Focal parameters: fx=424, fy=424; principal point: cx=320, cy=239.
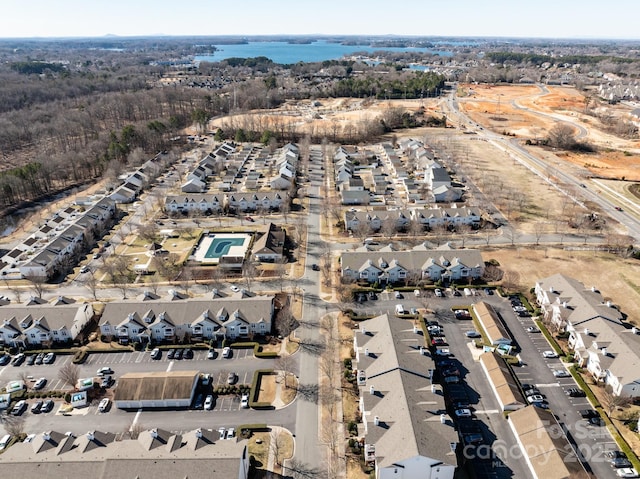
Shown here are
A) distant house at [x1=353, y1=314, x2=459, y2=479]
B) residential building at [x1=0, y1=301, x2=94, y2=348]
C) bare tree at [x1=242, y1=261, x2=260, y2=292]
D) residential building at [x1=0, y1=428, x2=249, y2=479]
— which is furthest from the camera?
bare tree at [x1=242, y1=261, x2=260, y2=292]

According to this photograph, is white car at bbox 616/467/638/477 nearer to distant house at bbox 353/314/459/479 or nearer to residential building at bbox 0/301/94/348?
distant house at bbox 353/314/459/479

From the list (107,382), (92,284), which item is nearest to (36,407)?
(107,382)

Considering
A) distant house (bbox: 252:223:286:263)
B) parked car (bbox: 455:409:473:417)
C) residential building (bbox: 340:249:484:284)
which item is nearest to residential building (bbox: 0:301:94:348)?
distant house (bbox: 252:223:286:263)

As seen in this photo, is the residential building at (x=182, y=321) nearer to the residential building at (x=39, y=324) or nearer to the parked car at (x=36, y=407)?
the residential building at (x=39, y=324)

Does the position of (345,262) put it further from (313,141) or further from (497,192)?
(313,141)

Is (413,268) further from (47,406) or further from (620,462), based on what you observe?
(47,406)

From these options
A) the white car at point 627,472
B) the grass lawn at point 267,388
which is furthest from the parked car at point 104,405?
the white car at point 627,472
